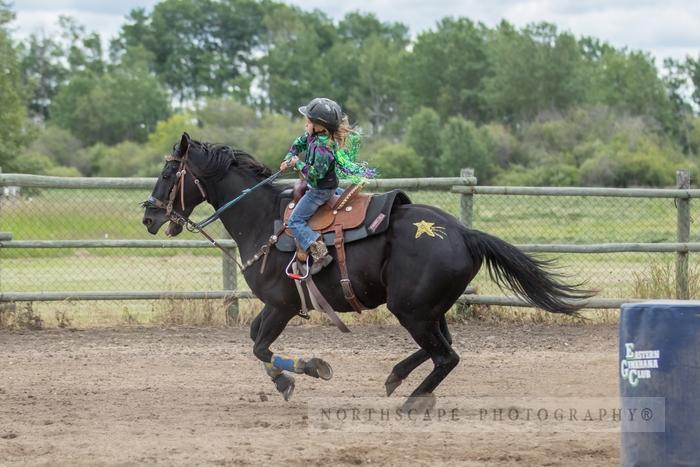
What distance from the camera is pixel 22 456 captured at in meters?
6.34

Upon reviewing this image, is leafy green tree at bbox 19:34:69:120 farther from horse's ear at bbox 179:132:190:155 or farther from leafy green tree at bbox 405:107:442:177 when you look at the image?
horse's ear at bbox 179:132:190:155

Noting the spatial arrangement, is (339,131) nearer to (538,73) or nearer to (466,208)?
(466,208)

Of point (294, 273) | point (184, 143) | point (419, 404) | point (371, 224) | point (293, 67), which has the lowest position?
point (419, 404)

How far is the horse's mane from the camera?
848cm

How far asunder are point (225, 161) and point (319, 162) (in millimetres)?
1020

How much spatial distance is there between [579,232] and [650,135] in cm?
3244

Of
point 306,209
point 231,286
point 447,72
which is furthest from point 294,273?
point 447,72

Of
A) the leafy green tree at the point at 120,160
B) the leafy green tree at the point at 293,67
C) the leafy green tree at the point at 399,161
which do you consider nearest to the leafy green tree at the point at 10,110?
Answer: the leafy green tree at the point at 399,161

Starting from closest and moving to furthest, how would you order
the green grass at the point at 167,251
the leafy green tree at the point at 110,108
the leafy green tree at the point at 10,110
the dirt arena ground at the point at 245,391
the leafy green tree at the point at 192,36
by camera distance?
the dirt arena ground at the point at 245,391 → the green grass at the point at 167,251 → the leafy green tree at the point at 10,110 → the leafy green tree at the point at 110,108 → the leafy green tree at the point at 192,36

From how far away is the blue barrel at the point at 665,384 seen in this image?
545 centimetres

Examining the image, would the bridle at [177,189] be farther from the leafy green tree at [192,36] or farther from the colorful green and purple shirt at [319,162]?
the leafy green tree at [192,36]

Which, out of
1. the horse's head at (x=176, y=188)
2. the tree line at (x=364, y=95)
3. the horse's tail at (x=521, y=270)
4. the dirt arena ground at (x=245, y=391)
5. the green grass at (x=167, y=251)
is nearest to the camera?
the dirt arena ground at (x=245, y=391)

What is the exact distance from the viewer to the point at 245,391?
8656mm

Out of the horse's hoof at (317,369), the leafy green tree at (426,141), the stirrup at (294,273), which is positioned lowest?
the horse's hoof at (317,369)
